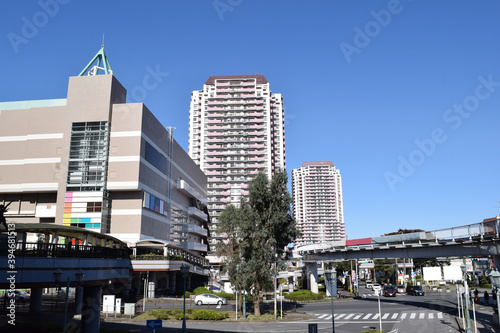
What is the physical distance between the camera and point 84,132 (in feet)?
184

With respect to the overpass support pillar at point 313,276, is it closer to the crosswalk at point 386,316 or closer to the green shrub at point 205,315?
the crosswalk at point 386,316

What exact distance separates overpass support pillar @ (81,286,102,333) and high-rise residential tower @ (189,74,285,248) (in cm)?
10763

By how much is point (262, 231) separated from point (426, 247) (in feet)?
66.8

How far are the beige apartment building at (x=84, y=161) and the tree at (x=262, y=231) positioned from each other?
20.7 m

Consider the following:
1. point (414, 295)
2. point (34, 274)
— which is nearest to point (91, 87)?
point (34, 274)

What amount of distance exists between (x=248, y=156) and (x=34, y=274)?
12086 centimetres

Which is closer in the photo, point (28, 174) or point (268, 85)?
point (28, 174)

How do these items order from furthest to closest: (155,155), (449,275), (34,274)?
(155,155) → (449,275) → (34,274)

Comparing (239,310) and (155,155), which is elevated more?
(155,155)

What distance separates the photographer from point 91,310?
24.2 metres

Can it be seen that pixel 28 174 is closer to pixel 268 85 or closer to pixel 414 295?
pixel 414 295

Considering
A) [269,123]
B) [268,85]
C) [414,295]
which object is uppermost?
[268,85]

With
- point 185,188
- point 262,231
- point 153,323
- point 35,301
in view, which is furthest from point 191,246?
point 153,323

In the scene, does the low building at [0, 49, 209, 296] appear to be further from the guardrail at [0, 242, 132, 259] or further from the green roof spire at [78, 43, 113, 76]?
the guardrail at [0, 242, 132, 259]
